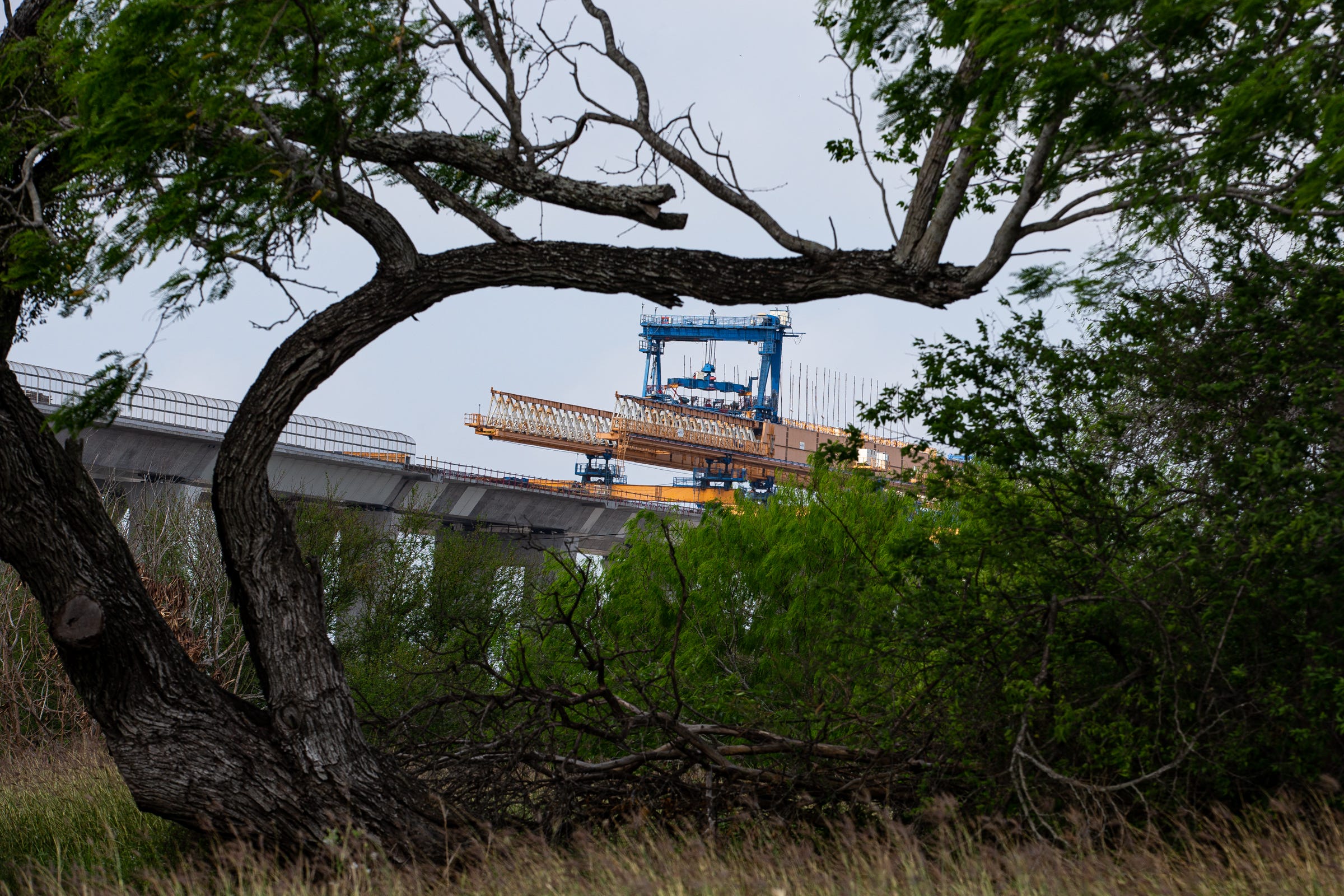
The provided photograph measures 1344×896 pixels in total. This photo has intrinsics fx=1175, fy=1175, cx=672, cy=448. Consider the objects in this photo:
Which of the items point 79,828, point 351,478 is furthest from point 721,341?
point 79,828

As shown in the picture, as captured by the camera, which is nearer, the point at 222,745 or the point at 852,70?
the point at 222,745

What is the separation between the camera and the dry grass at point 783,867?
4613 millimetres

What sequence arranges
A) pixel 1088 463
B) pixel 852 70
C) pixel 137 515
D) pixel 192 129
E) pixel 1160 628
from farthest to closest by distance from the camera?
pixel 137 515, pixel 852 70, pixel 1088 463, pixel 1160 628, pixel 192 129

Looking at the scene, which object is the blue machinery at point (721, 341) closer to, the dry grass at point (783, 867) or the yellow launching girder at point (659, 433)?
the yellow launching girder at point (659, 433)

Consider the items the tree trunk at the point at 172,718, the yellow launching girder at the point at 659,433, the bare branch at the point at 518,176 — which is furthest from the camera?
the yellow launching girder at the point at 659,433

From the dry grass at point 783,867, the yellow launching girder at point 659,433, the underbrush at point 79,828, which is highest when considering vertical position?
the yellow launching girder at point 659,433

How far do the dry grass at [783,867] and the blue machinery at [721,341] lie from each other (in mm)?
51505

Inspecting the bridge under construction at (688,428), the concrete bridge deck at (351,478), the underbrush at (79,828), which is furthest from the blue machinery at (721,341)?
the underbrush at (79,828)

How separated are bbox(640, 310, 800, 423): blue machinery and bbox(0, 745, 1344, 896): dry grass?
51.5 m

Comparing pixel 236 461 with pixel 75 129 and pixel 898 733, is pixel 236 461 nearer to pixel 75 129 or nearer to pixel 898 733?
pixel 75 129

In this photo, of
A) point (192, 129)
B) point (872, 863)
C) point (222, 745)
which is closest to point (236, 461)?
point (222, 745)

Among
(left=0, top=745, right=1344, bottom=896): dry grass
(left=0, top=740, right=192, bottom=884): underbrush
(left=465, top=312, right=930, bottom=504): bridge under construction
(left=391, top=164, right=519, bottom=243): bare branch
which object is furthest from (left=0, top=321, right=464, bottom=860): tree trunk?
(left=465, top=312, right=930, bottom=504): bridge under construction

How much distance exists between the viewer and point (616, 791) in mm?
7348

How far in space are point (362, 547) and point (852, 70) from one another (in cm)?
1808
